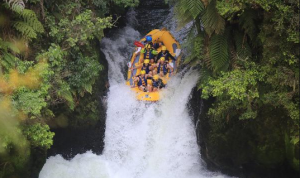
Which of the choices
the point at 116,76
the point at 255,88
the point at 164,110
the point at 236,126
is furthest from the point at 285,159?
the point at 116,76

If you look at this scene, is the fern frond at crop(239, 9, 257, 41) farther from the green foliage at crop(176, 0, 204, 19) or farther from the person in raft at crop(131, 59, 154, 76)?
the person in raft at crop(131, 59, 154, 76)

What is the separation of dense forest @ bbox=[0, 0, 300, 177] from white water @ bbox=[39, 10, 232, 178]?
745mm

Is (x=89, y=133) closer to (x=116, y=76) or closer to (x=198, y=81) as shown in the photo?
(x=116, y=76)

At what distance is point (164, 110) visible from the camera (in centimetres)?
962

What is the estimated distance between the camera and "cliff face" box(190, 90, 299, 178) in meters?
7.34

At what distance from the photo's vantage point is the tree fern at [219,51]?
7.82 meters

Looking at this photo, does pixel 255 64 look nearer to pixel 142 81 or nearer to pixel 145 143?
pixel 145 143

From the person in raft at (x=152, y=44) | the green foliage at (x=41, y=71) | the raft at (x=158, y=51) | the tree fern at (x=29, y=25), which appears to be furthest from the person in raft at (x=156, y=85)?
the tree fern at (x=29, y=25)

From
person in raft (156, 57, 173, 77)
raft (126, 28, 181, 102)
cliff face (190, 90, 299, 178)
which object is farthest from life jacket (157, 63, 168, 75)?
cliff face (190, 90, 299, 178)

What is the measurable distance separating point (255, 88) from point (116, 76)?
16.1 ft

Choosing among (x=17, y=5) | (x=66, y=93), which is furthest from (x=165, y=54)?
(x=17, y=5)

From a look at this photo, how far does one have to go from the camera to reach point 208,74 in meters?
8.23

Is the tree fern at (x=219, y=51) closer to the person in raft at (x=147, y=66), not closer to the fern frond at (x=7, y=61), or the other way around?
the person in raft at (x=147, y=66)

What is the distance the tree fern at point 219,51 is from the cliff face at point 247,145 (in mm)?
1033
